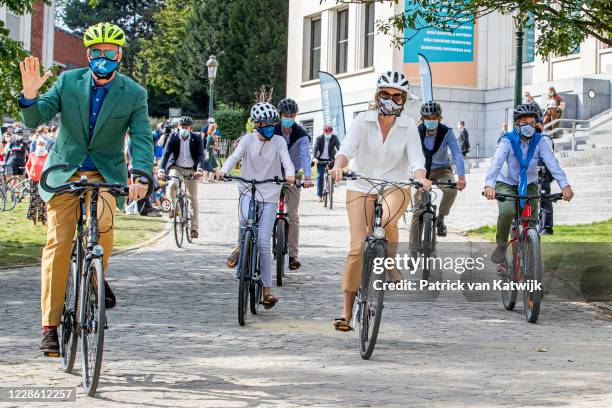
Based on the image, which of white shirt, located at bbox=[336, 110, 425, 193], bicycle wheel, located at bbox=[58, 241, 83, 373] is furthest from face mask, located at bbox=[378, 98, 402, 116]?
bicycle wheel, located at bbox=[58, 241, 83, 373]

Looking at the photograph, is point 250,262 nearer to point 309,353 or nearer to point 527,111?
point 309,353

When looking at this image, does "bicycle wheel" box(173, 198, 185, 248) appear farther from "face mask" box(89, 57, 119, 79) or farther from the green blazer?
"face mask" box(89, 57, 119, 79)

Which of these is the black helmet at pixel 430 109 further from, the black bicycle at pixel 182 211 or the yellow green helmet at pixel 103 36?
the yellow green helmet at pixel 103 36

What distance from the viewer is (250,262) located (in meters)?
9.96

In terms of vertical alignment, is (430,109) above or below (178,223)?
above

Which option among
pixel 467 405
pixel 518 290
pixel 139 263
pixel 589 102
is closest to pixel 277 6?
pixel 589 102

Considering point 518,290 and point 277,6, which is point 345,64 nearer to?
point 277,6

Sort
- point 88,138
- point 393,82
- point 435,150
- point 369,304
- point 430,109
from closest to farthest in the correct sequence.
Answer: point 88,138, point 369,304, point 393,82, point 430,109, point 435,150

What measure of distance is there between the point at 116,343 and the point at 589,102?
29047 mm

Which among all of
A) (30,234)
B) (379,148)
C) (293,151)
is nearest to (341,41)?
(30,234)

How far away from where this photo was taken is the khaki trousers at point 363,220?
8609 mm

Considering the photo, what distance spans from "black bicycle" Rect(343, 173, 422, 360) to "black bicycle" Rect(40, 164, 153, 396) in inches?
75.5

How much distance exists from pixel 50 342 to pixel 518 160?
5.31 metres

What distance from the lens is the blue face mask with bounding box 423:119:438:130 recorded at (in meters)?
13.4
